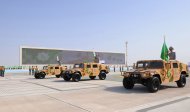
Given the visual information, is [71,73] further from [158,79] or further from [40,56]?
[40,56]

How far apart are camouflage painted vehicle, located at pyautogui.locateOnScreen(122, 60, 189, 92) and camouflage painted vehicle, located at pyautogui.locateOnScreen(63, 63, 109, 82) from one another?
26.2ft

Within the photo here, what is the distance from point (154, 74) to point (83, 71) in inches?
406

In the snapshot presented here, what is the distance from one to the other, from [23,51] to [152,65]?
53924 mm

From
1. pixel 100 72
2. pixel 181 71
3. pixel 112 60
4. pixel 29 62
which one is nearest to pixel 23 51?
pixel 29 62

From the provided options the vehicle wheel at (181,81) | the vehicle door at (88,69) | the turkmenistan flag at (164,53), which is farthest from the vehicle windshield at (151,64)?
the vehicle door at (88,69)

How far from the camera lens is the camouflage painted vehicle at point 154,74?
1346 cm

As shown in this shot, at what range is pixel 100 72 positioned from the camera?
24781mm

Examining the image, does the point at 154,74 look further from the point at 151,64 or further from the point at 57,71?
the point at 57,71

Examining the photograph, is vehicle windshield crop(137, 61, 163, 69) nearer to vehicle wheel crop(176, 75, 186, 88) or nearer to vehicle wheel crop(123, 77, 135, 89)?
vehicle wheel crop(123, 77, 135, 89)

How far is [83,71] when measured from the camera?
22.9 metres

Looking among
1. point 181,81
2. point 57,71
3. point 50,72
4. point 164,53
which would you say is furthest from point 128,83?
point 50,72

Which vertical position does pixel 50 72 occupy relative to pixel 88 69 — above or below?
below

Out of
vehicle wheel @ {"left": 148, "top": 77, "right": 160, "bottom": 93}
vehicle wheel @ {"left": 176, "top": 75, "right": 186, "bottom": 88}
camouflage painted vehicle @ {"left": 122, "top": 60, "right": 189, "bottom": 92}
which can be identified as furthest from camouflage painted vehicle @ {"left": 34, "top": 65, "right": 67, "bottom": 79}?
vehicle wheel @ {"left": 148, "top": 77, "right": 160, "bottom": 93}

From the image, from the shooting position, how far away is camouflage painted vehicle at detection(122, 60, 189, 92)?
13461 millimetres
